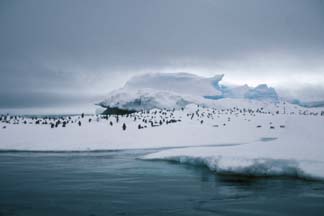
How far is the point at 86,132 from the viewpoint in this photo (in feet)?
89.1

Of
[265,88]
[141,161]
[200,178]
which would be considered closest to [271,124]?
[141,161]

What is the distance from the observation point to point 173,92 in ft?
213

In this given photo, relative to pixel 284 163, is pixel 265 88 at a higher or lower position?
higher

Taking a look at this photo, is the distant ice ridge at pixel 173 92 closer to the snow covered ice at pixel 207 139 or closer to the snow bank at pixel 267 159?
the snow covered ice at pixel 207 139

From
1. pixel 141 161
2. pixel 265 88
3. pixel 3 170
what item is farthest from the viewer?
pixel 265 88

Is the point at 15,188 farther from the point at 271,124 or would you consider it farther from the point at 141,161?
the point at 271,124

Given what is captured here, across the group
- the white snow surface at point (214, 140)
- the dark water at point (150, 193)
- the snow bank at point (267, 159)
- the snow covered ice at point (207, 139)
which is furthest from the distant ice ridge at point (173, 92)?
the dark water at point (150, 193)

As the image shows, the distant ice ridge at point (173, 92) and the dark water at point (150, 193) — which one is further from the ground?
the distant ice ridge at point (173, 92)

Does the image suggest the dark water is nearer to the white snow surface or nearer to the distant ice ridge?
the white snow surface

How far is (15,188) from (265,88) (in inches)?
3321

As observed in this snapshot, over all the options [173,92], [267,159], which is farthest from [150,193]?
[173,92]

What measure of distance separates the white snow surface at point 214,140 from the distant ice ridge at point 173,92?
23528 millimetres

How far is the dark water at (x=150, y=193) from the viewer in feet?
24.5

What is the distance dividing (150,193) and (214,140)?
1688 centimetres
